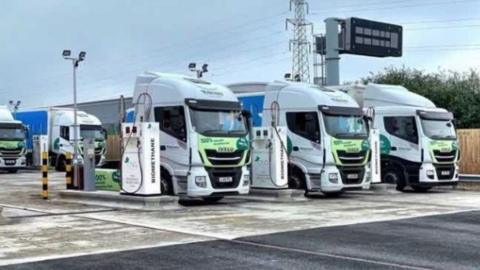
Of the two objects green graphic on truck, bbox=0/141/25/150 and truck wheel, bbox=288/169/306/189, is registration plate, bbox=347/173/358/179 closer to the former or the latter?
truck wheel, bbox=288/169/306/189

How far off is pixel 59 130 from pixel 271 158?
22.4 meters

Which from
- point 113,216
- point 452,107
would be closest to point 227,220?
point 113,216

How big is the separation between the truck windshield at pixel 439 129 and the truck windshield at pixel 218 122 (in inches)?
273

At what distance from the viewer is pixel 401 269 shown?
847cm

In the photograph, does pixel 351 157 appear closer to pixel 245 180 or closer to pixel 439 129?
pixel 245 180

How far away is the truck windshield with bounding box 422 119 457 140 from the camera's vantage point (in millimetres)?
21719

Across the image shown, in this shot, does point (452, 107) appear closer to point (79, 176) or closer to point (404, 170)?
point (404, 170)

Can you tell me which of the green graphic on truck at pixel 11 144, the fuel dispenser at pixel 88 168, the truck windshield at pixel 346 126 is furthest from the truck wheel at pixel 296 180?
the green graphic on truck at pixel 11 144

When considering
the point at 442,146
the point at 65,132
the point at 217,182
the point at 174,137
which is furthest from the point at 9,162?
the point at 442,146

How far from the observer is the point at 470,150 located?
2683 cm

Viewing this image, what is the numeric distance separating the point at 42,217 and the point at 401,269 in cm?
845

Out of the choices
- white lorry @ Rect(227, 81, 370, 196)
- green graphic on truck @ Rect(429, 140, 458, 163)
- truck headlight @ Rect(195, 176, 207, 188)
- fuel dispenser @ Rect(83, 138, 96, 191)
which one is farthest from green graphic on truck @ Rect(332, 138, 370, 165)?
fuel dispenser @ Rect(83, 138, 96, 191)

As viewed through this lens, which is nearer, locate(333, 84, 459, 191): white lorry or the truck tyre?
locate(333, 84, 459, 191): white lorry

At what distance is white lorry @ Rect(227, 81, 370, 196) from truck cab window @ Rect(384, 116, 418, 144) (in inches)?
86.4
